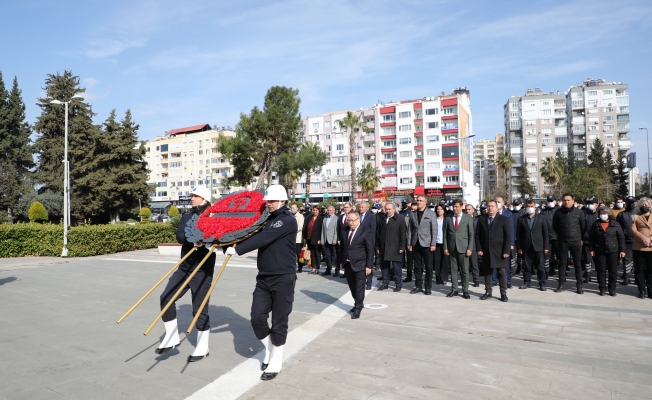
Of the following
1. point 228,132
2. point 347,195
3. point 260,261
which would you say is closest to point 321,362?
point 260,261

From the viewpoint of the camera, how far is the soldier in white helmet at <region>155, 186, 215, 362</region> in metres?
5.44

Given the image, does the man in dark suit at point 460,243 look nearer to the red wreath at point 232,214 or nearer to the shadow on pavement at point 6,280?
the red wreath at point 232,214

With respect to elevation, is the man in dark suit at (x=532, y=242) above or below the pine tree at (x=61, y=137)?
below

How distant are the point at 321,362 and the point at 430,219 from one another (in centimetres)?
534

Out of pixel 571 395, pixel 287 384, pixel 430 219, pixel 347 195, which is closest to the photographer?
pixel 571 395

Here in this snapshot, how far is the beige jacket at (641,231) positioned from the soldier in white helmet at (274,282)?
7.53m

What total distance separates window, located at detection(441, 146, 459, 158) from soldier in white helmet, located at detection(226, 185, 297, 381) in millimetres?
69460

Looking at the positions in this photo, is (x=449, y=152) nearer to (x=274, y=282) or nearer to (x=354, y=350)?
(x=354, y=350)

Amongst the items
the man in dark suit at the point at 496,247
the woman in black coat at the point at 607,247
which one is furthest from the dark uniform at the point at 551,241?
the man in dark suit at the point at 496,247

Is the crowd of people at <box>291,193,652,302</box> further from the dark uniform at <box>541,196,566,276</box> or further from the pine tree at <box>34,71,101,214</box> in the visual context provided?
the pine tree at <box>34,71,101,214</box>

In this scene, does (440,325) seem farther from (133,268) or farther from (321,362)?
(133,268)

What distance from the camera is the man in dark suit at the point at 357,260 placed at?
25.4ft

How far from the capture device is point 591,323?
714 centimetres

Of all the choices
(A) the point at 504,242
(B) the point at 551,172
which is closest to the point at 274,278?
(A) the point at 504,242
